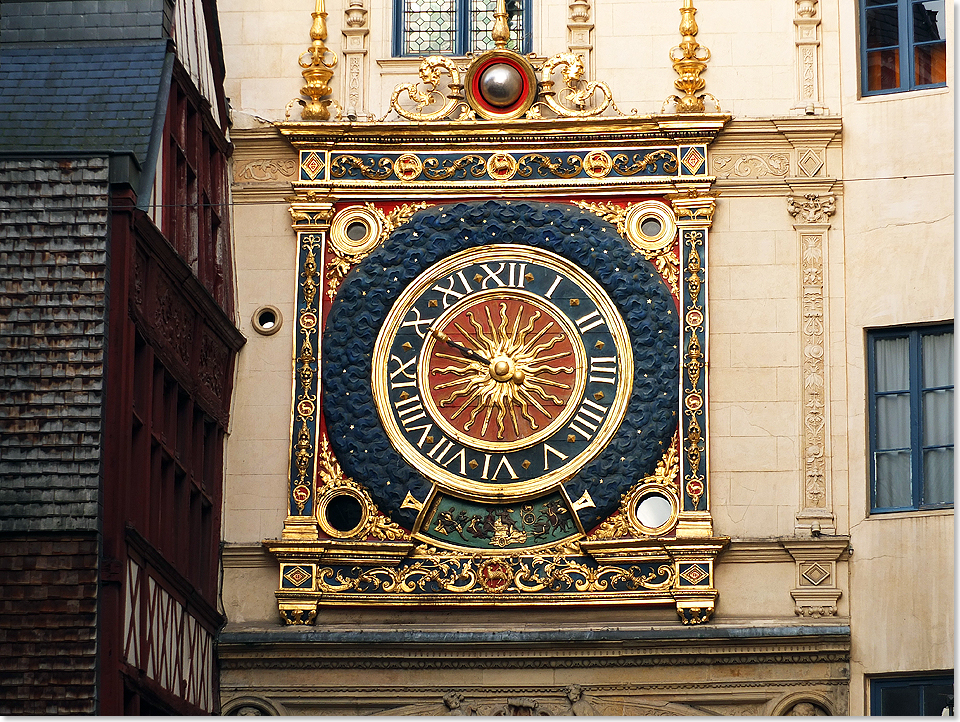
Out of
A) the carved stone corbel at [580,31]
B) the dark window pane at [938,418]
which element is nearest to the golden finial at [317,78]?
the carved stone corbel at [580,31]

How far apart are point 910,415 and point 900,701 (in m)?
2.29

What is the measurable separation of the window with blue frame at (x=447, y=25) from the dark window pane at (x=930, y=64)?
3331mm

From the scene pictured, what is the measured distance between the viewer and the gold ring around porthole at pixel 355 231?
1759cm

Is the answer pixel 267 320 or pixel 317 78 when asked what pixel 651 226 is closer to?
pixel 317 78

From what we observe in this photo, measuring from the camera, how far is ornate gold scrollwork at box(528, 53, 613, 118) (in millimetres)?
17547

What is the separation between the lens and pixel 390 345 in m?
17.4

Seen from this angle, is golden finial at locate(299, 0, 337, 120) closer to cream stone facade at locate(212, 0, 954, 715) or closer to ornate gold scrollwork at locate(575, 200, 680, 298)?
cream stone facade at locate(212, 0, 954, 715)

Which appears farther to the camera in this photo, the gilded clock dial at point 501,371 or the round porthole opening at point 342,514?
the gilded clock dial at point 501,371

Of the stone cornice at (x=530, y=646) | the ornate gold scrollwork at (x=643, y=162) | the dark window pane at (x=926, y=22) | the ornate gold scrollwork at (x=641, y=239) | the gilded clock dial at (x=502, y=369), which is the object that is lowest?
the stone cornice at (x=530, y=646)

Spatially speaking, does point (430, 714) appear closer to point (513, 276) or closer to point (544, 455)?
point (544, 455)

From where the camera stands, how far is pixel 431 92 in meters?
17.8

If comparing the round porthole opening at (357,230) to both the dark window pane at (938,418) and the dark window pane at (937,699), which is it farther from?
the dark window pane at (937,699)

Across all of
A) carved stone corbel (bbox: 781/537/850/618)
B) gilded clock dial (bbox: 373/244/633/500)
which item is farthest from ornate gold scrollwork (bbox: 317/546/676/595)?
carved stone corbel (bbox: 781/537/850/618)

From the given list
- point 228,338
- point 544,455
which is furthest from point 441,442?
point 228,338
